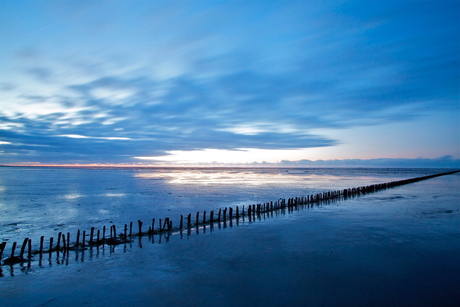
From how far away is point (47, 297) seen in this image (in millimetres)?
10492

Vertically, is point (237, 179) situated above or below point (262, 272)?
above

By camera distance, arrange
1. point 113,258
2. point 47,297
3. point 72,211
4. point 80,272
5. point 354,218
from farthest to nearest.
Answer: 1. point 72,211
2. point 354,218
3. point 113,258
4. point 80,272
5. point 47,297

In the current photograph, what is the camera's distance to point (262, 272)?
1258cm

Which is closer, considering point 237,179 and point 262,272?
point 262,272

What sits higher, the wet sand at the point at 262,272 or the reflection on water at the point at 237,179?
the reflection on water at the point at 237,179

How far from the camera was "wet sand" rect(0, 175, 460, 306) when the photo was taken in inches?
405

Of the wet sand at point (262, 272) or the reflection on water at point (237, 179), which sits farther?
the reflection on water at point (237, 179)

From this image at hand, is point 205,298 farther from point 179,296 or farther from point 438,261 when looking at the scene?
point 438,261

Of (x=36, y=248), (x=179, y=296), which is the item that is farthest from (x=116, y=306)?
(x=36, y=248)

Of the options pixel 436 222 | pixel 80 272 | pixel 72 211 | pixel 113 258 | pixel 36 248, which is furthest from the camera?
pixel 72 211

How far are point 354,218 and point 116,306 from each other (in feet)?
70.0

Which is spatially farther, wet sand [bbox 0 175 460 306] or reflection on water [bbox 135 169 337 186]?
reflection on water [bbox 135 169 337 186]

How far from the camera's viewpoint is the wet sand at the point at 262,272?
10281 mm

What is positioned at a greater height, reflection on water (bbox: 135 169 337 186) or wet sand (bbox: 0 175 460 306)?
reflection on water (bbox: 135 169 337 186)
